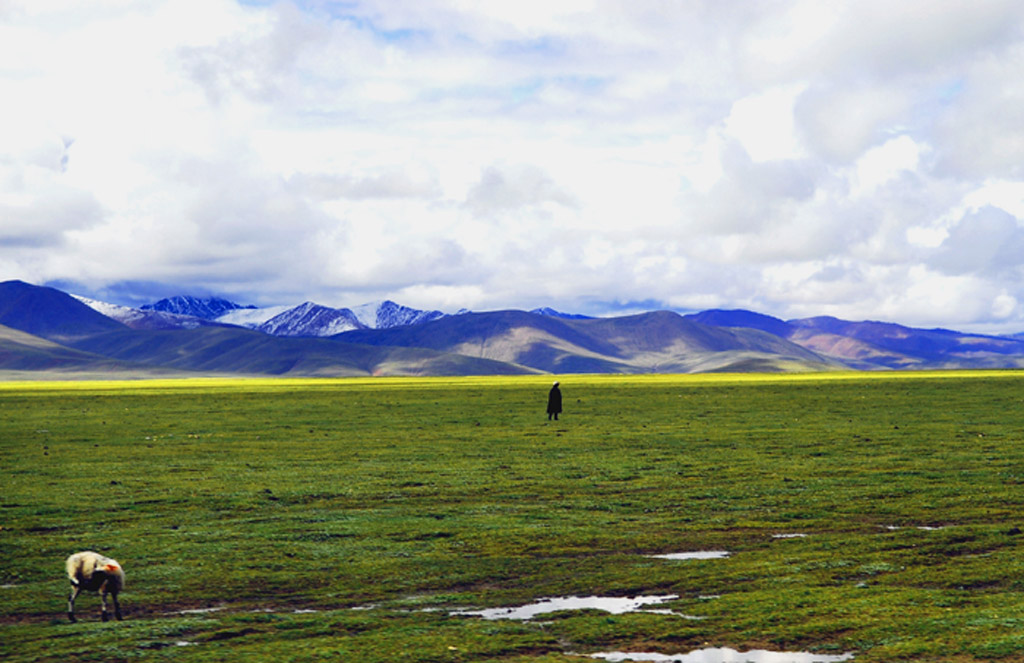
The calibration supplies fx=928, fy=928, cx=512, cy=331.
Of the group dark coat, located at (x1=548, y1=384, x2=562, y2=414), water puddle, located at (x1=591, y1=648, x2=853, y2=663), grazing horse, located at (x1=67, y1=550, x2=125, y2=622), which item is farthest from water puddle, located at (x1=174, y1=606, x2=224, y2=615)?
dark coat, located at (x1=548, y1=384, x2=562, y2=414)

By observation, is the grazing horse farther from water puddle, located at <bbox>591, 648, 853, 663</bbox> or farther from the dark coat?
the dark coat

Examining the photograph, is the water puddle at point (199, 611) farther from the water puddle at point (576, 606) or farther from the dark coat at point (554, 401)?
the dark coat at point (554, 401)

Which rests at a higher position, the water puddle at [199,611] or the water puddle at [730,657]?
the water puddle at [730,657]

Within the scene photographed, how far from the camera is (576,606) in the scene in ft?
46.1

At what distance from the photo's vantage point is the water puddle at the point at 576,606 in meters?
→ 13.6

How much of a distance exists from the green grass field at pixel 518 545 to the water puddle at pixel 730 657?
205 millimetres

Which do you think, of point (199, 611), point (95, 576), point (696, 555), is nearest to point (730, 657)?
point (696, 555)

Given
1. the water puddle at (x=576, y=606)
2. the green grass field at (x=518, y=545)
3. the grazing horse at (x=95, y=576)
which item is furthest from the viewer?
the water puddle at (x=576, y=606)

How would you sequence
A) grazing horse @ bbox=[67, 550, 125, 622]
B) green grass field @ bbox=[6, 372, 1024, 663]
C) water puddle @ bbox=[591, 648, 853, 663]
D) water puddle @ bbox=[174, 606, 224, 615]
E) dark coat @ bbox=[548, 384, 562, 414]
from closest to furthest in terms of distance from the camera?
water puddle @ bbox=[591, 648, 853, 663] → green grass field @ bbox=[6, 372, 1024, 663] → grazing horse @ bbox=[67, 550, 125, 622] → water puddle @ bbox=[174, 606, 224, 615] → dark coat @ bbox=[548, 384, 562, 414]

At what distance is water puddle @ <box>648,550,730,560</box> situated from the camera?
56.1ft

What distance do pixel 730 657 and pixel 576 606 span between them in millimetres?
3121

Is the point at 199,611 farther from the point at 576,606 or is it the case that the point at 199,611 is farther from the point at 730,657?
the point at 730,657

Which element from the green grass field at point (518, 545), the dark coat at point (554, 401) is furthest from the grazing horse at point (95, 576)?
the dark coat at point (554, 401)

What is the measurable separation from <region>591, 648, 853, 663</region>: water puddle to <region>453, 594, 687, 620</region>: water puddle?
6.47 ft
